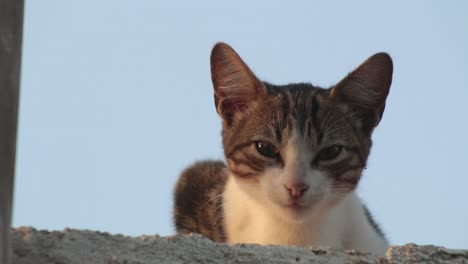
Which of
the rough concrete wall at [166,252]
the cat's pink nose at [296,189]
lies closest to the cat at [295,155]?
the cat's pink nose at [296,189]

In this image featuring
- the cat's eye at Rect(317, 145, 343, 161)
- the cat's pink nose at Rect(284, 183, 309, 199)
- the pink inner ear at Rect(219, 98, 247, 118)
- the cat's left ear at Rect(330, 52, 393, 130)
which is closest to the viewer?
the cat's pink nose at Rect(284, 183, 309, 199)

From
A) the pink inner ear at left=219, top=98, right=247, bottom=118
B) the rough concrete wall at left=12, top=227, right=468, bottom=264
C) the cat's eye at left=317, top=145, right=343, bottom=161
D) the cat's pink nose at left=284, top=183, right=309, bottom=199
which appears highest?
the pink inner ear at left=219, top=98, right=247, bottom=118

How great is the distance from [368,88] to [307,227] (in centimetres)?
71

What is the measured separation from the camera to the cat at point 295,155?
124 inches

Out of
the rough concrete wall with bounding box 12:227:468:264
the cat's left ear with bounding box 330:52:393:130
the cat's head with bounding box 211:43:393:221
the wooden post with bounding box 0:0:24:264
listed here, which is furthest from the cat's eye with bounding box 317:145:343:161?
the wooden post with bounding box 0:0:24:264

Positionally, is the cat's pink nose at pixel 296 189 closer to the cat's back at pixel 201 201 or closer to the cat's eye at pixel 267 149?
the cat's eye at pixel 267 149

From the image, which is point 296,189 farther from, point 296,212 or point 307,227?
point 307,227

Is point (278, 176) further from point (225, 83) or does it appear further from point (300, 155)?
point (225, 83)

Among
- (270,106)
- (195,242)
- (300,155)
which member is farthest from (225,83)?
(195,242)

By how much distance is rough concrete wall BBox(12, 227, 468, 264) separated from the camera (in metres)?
1.84

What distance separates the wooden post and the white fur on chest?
1804 millimetres

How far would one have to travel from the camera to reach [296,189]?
9.88 feet

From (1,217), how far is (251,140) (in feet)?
6.42

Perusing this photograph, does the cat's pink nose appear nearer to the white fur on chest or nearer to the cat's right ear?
the white fur on chest
